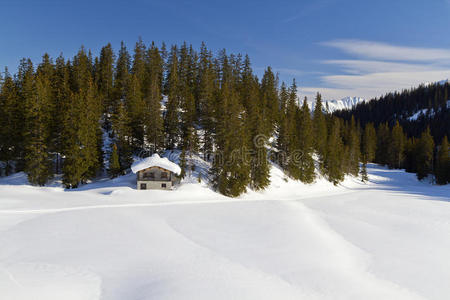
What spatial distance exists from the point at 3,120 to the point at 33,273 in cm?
3851

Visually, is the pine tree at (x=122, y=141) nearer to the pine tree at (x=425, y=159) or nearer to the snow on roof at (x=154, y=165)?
the snow on roof at (x=154, y=165)

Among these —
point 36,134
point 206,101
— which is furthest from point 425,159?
point 36,134

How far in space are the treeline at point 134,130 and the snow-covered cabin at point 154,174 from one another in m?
3.50

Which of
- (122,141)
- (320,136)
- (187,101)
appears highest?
(187,101)

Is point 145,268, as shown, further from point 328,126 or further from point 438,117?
point 438,117

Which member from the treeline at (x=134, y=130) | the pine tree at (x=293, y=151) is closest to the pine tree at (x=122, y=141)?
A: the treeline at (x=134, y=130)

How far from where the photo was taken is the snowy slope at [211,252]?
915 cm

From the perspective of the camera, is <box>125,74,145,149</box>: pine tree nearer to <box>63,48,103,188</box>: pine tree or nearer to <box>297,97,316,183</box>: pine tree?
<box>63,48,103,188</box>: pine tree

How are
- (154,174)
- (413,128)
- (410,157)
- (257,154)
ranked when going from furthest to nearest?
(413,128) < (410,157) < (257,154) < (154,174)

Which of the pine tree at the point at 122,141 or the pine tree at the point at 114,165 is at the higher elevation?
the pine tree at the point at 122,141

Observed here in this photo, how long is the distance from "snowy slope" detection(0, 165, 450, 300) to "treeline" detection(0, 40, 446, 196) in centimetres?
1131

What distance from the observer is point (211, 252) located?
496 inches

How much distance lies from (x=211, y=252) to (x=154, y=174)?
21934 millimetres

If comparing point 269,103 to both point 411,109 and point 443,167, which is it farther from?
point 411,109
